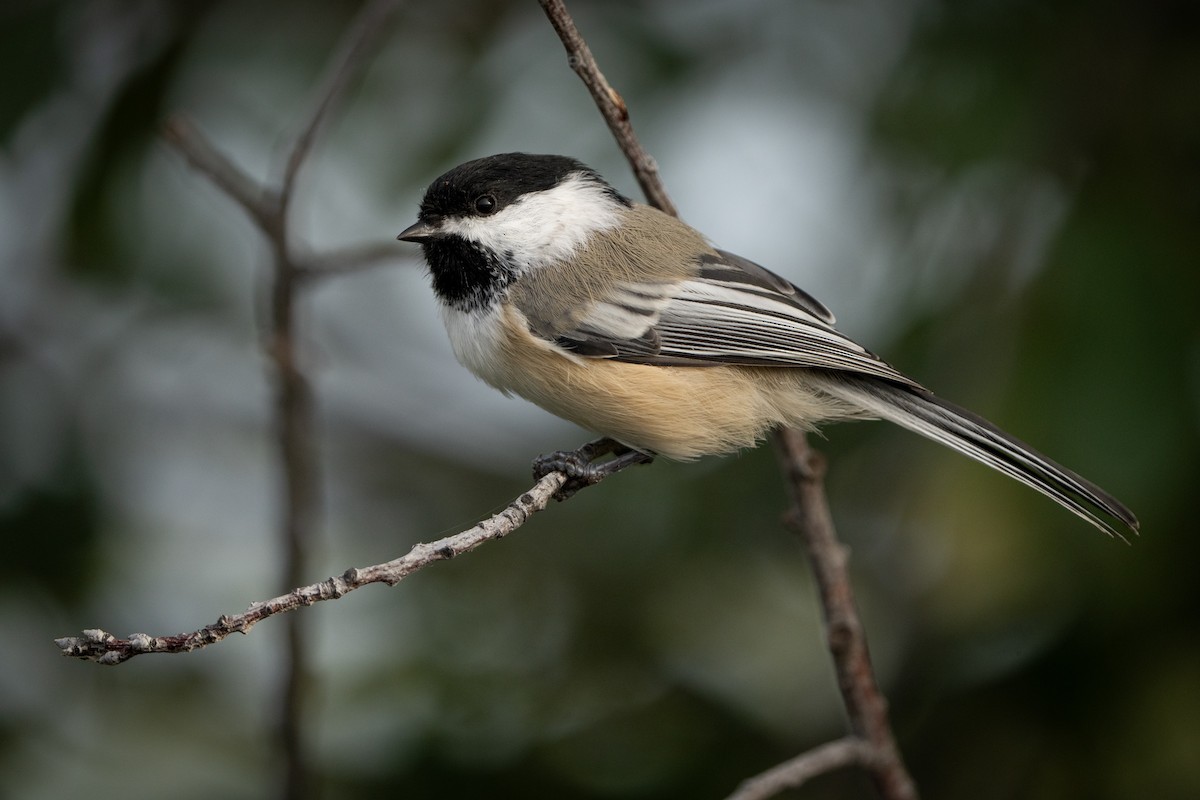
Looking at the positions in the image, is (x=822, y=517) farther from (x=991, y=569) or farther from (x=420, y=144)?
(x=420, y=144)

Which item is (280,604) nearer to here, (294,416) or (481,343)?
(294,416)

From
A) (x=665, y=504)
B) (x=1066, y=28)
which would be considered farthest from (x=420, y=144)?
(x=1066, y=28)

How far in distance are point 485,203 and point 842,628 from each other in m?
0.81

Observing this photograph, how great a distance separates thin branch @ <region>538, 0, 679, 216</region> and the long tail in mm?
395

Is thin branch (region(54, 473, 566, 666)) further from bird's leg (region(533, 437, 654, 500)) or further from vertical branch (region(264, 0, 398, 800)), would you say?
vertical branch (region(264, 0, 398, 800))

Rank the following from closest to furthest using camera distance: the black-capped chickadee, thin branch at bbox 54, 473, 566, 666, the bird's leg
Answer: thin branch at bbox 54, 473, 566, 666, the bird's leg, the black-capped chickadee

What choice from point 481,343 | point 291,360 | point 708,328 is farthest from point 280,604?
point 708,328

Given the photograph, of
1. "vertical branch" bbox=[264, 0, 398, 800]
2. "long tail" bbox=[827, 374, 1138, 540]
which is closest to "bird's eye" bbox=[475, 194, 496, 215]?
"vertical branch" bbox=[264, 0, 398, 800]

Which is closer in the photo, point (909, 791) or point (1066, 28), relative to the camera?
point (909, 791)

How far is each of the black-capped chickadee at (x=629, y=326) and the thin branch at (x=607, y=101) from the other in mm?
206

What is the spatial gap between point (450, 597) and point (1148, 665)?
1121 millimetres

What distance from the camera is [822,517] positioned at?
1.46 m

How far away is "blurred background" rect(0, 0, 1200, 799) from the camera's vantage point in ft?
5.29

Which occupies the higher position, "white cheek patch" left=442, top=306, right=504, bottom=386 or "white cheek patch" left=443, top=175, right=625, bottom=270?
"white cheek patch" left=443, top=175, right=625, bottom=270
